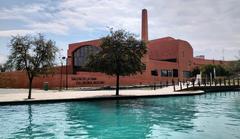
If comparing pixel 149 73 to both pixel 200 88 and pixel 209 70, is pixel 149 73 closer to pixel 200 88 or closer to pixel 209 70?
pixel 209 70

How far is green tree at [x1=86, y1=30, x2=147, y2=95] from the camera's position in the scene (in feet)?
89.3

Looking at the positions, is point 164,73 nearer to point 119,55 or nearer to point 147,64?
point 147,64

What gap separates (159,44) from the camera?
8081 cm

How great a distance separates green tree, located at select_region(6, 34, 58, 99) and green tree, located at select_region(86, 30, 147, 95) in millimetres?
4510

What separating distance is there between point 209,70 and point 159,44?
14323mm

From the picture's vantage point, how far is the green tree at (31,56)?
76.9ft

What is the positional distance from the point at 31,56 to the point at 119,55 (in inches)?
300

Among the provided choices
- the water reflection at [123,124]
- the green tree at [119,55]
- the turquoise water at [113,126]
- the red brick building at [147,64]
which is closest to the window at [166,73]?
the red brick building at [147,64]

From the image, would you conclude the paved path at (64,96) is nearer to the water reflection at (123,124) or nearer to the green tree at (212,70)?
the water reflection at (123,124)

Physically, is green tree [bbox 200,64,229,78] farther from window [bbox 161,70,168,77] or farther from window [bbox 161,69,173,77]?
window [bbox 161,70,168,77]

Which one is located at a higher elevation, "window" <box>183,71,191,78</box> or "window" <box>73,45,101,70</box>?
"window" <box>73,45,101,70</box>

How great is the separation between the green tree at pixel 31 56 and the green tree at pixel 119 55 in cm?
451

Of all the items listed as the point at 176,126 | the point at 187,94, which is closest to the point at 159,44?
the point at 187,94

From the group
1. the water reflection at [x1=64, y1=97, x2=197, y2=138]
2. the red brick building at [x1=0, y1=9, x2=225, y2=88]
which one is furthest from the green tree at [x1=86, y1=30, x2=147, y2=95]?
the red brick building at [x1=0, y1=9, x2=225, y2=88]
